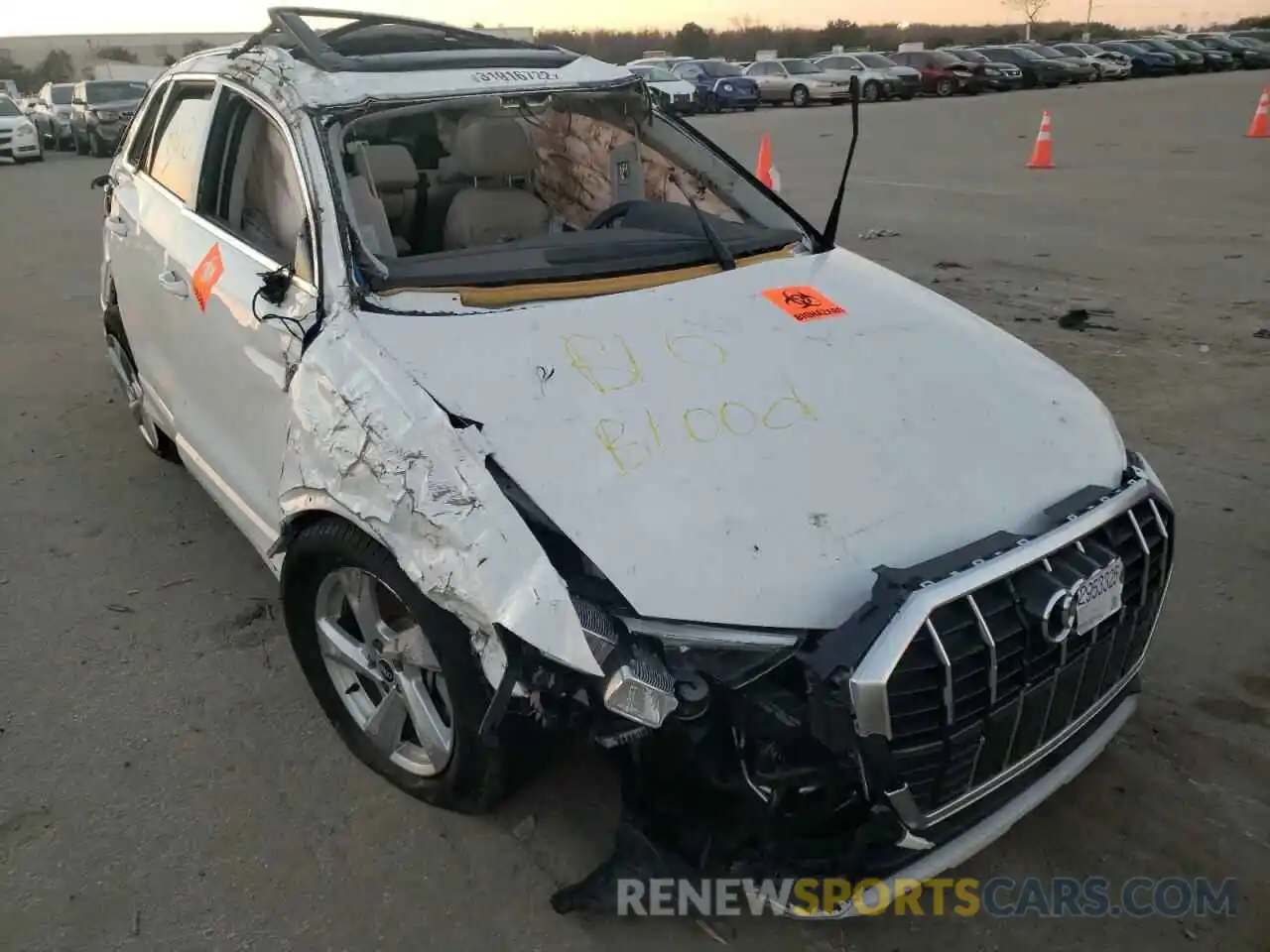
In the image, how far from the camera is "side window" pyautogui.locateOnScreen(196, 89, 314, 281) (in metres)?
3.10

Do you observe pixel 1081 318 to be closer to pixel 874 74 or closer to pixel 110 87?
pixel 110 87

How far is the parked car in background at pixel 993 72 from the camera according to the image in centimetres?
3020

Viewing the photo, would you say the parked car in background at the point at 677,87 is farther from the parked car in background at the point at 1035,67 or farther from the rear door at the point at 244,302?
the rear door at the point at 244,302

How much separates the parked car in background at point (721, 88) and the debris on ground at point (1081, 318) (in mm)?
23368

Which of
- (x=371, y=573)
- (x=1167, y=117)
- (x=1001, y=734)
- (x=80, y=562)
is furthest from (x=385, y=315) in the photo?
(x=1167, y=117)

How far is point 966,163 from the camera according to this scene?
1512cm

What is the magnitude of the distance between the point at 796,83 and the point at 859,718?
99.9 ft

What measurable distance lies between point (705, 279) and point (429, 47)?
1.52 metres

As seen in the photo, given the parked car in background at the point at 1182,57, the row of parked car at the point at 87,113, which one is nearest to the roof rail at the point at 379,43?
the row of parked car at the point at 87,113

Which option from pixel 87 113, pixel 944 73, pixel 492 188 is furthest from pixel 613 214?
pixel 944 73

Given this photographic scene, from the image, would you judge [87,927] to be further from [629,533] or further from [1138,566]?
[1138,566]

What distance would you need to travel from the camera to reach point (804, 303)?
3.08 metres

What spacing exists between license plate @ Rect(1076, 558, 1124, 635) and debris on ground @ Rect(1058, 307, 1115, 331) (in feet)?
16.2

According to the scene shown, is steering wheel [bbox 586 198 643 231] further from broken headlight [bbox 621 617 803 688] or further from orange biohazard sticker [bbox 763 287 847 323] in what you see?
broken headlight [bbox 621 617 803 688]
